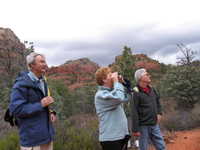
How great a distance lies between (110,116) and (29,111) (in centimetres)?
93

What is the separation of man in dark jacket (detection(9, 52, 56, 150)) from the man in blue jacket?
0.59m

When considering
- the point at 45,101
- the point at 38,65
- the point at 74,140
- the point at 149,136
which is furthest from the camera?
the point at 74,140

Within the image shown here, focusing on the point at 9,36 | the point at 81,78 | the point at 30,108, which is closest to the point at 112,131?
the point at 30,108

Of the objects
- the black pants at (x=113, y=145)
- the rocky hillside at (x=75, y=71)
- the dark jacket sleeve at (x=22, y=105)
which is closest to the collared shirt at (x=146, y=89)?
the black pants at (x=113, y=145)

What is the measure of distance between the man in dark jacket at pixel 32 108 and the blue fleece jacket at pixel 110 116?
0.59 meters

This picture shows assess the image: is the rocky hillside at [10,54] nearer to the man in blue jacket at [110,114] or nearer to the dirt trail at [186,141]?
the dirt trail at [186,141]

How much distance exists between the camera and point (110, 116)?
11.5ft

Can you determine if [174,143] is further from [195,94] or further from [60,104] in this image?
[60,104]

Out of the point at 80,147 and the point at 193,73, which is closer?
the point at 80,147

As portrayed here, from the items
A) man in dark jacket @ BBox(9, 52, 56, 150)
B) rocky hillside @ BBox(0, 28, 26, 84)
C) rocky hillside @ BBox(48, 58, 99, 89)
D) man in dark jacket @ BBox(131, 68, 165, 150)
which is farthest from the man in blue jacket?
rocky hillside @ BBox(48, 58, 99, 89)

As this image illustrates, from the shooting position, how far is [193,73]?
11.9 meters

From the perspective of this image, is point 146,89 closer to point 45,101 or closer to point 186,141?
point 45,101

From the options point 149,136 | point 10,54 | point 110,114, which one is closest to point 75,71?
point 10,54

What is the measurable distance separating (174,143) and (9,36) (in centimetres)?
2551
